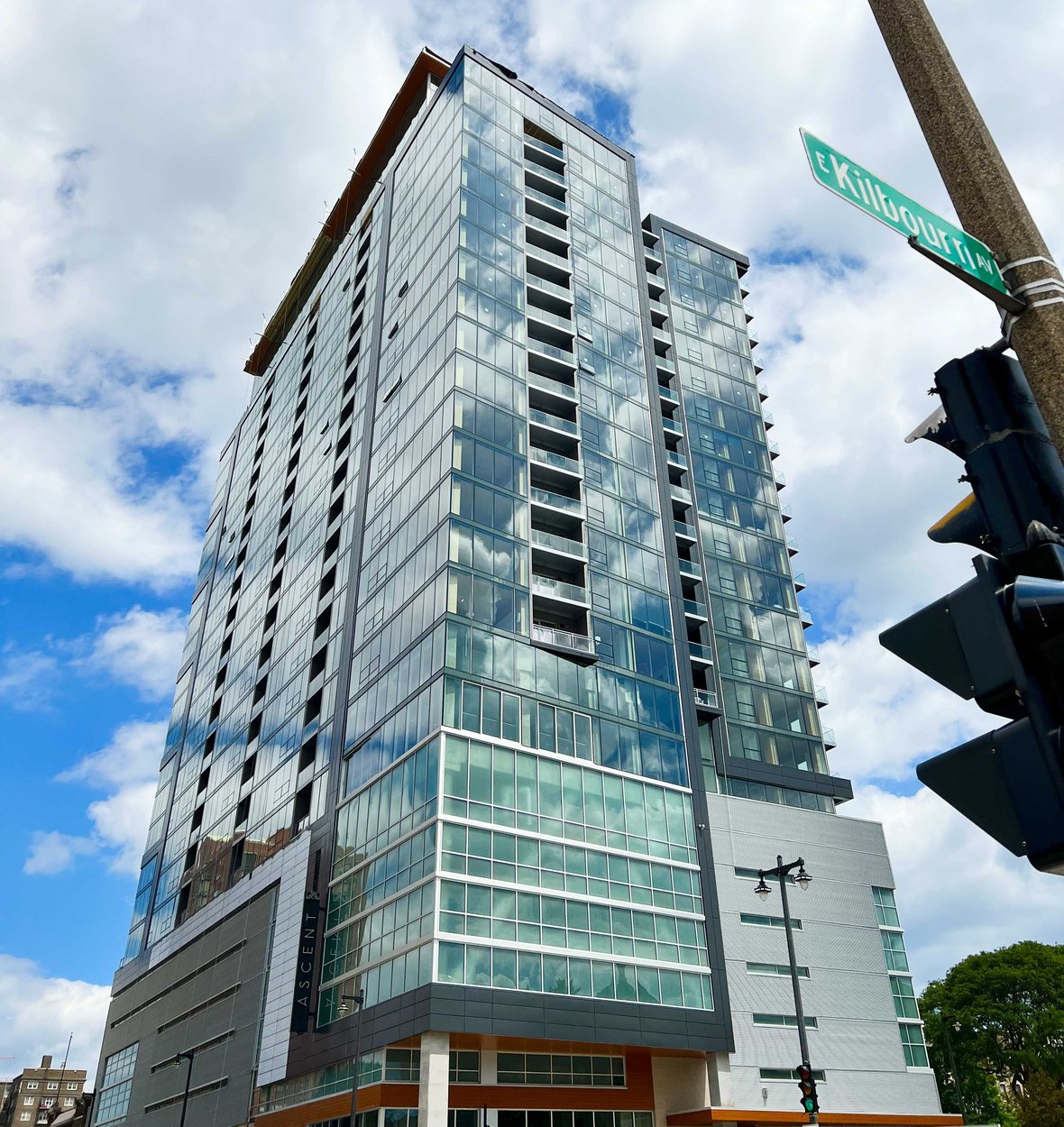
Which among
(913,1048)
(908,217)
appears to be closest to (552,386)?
(913,1048)

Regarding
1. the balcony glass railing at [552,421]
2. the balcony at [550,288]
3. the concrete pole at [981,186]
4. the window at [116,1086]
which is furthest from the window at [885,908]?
the concrete pole at [981,186]

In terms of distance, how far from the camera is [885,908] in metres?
54.1

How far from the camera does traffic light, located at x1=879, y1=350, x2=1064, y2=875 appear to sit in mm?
3566

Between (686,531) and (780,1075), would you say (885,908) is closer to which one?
(780,1075)

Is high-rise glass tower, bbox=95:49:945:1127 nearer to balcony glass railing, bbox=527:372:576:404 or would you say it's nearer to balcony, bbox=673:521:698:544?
balcony, bbox=673:521:698:544

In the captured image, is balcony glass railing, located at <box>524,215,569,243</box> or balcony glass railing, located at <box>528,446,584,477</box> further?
balcony glass railing, located at <box>524,215,569,243</box>

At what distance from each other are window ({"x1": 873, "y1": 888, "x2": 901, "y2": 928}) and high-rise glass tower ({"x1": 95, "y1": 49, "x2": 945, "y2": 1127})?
0.76 feet

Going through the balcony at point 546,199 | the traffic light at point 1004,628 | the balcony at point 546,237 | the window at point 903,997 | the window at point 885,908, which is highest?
the balcony at point 546,199

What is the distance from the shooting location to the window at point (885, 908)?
5353 cm

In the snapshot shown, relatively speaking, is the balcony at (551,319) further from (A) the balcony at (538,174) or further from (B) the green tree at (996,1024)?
(B) the green tree at (996,1024)

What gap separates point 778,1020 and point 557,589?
75.5 feet

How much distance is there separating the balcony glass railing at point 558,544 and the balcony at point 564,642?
425cm

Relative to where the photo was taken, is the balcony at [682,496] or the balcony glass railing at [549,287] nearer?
the balcony glass railing at [549,287]

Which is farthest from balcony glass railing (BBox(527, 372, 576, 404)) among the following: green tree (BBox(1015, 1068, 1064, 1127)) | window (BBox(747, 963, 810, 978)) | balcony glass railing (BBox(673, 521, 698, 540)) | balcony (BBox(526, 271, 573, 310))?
green tree (BBox(1015, 1068, 1064, 1127))
